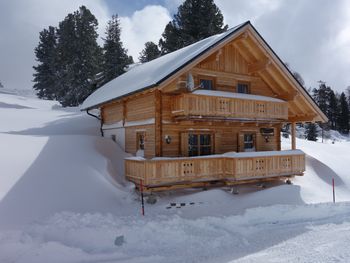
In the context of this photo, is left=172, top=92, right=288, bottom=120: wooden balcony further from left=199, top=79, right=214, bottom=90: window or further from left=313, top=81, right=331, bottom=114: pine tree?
left=313, top=81, right=331, bottom=114: pine tree

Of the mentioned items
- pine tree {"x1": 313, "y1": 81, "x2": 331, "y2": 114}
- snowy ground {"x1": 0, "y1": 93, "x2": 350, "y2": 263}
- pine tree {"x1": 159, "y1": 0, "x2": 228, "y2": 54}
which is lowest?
snowy ground {"x1": 0, "y1": 93, "x2": 350, "y2": 263}

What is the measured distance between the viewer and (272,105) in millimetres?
17578

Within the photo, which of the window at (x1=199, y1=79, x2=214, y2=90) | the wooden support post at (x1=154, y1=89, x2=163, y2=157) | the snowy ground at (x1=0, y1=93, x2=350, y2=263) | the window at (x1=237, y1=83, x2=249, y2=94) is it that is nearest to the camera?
the snowy ground at (x1=0, y1=93, x2=350, y2=263)

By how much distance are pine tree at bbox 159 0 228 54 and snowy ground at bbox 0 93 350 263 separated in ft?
70.1

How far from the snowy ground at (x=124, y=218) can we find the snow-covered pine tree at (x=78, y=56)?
2804 centimetres

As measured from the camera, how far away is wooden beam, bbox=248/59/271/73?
59.5ft

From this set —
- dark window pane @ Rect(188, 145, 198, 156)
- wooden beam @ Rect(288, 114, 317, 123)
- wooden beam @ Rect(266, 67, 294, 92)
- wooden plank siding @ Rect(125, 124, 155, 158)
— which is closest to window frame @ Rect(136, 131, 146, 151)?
wooden plank siding @ Rect(125, 124, 155, 158)

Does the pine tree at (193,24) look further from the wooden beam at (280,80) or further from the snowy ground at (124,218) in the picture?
the snowy ground at (124,218)

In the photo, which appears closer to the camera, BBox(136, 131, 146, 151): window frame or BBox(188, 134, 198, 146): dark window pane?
BBox(188, 134, 198, 146): dark window pane

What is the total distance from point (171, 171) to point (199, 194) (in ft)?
5.77

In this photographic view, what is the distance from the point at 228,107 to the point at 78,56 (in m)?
34.8

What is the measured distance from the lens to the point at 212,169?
582 inches

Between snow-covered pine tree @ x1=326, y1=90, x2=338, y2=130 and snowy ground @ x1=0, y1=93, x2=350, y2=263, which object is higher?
snow-covered pine tree @ x1=326, y1=90, x2=338, y2=130

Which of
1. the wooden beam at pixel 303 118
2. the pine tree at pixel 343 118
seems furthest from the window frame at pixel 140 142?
the pine tree at pixel 343 118
